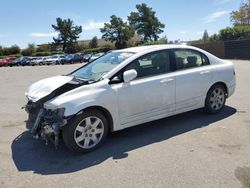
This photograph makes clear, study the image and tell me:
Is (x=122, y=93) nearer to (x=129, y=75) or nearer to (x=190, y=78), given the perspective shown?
(x=129, y=75)

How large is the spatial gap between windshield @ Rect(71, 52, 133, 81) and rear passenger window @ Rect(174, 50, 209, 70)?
1036 millimetres

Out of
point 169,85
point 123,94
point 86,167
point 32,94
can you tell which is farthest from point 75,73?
point 86,167

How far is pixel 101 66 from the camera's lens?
539 cm

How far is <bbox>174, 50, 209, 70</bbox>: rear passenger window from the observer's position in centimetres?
562

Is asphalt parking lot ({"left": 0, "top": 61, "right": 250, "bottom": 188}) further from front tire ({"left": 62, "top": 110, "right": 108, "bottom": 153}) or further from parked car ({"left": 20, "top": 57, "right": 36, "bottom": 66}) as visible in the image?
parked car ({"left": 20, "top": 57, "right": 36, "bottom": 66})

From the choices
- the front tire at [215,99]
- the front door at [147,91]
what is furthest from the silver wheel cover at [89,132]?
the front tire at [215,99]

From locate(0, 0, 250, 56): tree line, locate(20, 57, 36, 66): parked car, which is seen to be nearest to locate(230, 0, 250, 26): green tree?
locate(0, 0, 250, 56): tree line

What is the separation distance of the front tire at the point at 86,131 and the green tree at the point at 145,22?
7762cm

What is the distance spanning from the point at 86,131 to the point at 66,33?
76030 mm

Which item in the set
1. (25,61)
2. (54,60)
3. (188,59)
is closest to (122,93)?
(188,59)

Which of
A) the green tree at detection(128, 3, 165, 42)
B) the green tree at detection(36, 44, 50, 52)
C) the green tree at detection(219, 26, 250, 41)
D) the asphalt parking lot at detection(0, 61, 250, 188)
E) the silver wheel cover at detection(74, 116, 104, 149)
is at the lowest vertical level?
the asphalt parking lot at detection(0, 61, 250, 188)

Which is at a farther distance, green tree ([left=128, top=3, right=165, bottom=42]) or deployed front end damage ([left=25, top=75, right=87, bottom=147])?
green tree ([left=128, top=3, right=165, bottom=42])

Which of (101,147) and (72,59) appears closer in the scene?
(101,147)

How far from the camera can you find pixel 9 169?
4.05 metres
